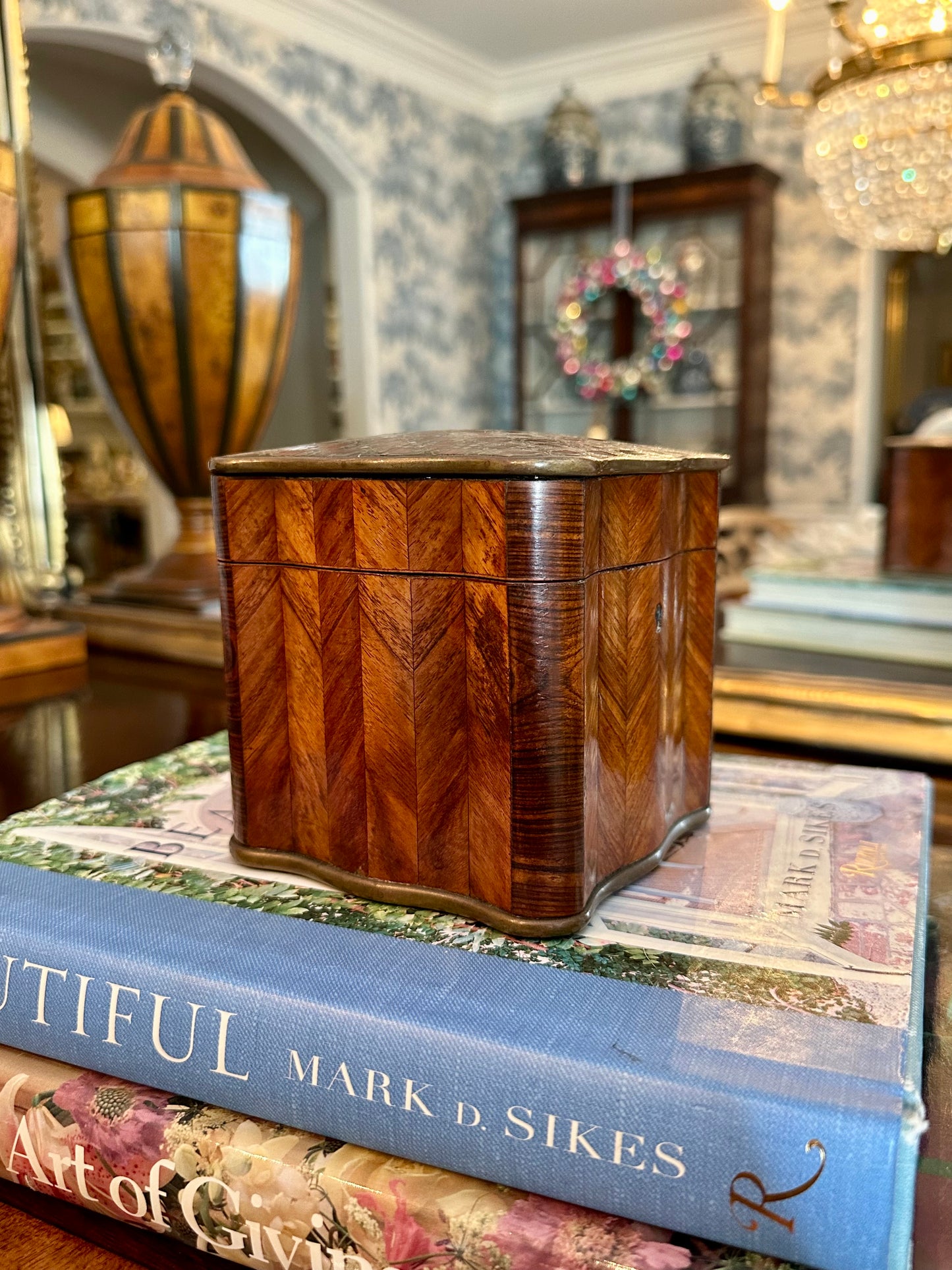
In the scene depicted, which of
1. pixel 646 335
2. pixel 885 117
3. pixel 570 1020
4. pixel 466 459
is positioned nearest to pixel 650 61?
pixel 646 335

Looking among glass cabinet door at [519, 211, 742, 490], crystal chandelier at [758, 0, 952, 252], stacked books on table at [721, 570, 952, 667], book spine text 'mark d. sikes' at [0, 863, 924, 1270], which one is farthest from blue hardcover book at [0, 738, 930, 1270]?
glass cabinet door at [519, 211, 742, 490]

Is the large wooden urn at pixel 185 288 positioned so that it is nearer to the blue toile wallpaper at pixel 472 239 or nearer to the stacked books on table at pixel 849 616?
the stacked books on table at pixel 849 616

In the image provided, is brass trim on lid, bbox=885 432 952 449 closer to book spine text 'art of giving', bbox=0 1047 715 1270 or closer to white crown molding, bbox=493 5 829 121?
book spine text 'art of giving', bbox=0 1047 715 1270

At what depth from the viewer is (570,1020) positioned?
10.7 inches

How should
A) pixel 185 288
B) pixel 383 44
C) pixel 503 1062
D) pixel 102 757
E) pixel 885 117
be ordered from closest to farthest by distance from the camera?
pixel 503 1062 < pixel 102 757 < pixel 185 288 < pixel 885 117 < pixel 383 44

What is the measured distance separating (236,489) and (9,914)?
0.16 m

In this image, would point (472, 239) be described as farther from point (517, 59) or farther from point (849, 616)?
point (849, 616)

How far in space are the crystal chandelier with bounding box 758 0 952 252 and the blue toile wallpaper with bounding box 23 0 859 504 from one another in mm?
2211

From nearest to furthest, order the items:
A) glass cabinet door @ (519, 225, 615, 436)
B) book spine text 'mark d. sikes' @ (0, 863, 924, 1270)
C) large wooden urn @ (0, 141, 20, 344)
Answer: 1. book spine text 'mark d. sikes' @ (0, 863, 924, 1270)
2. large wooden urn @ (0, 141, 20, 344)
3. glass cabinet door @ (519, 225, 615, 436)

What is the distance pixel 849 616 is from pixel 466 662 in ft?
1.51

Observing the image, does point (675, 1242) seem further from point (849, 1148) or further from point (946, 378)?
point (946, 378)

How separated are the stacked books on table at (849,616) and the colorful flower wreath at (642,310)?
2921 millimetres

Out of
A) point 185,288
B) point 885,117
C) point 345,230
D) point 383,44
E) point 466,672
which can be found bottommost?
point 466,672

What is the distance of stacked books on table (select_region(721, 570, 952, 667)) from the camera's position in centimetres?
68
